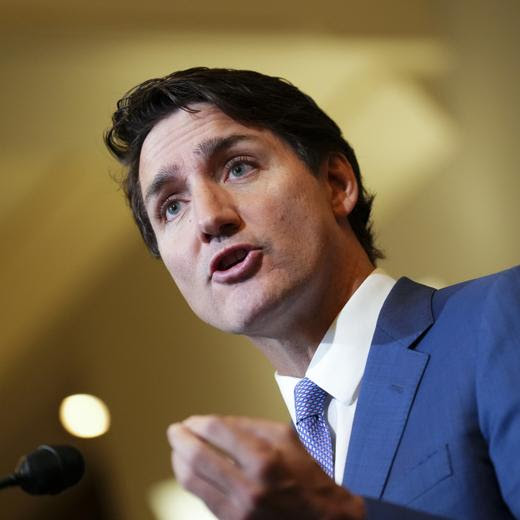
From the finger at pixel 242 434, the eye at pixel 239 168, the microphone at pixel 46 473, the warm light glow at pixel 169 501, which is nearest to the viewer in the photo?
the finger at pixel 242 434

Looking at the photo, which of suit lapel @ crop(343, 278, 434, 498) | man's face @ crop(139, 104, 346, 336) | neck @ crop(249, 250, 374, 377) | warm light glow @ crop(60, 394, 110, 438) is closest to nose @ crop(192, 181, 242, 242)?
man's face @ crop(139, 104, 346, 336)

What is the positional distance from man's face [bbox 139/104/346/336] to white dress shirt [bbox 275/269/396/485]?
0.18 ft

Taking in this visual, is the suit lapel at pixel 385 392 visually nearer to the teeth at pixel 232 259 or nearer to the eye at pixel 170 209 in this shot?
the teeth at pixel 232 259

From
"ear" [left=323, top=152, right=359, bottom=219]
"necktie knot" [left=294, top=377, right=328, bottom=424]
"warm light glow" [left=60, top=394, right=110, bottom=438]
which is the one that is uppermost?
"ear" [left=323, top=152, right=359, bottom=219]

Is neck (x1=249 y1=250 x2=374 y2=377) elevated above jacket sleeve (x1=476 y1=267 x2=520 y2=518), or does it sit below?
above

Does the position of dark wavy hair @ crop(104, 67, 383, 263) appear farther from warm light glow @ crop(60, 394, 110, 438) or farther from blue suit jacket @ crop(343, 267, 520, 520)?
warm light glow @ crop(60, 394, 110, 438)

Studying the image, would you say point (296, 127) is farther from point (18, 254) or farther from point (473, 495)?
point (18, 254)

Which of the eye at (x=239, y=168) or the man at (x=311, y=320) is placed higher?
the eye at (x=239, y=168)

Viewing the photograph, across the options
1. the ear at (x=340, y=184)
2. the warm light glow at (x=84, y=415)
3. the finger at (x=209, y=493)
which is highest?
the ear at (x=340, y=184)

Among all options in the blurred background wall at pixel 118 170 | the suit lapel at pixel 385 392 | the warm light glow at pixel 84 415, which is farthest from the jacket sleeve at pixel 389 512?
the warm light glow at pixel 84 415

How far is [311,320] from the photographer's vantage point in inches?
48.2

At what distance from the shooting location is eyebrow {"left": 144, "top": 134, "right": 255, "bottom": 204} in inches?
49.7

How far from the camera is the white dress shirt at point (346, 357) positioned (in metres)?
1.15

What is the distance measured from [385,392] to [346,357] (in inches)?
4.8
